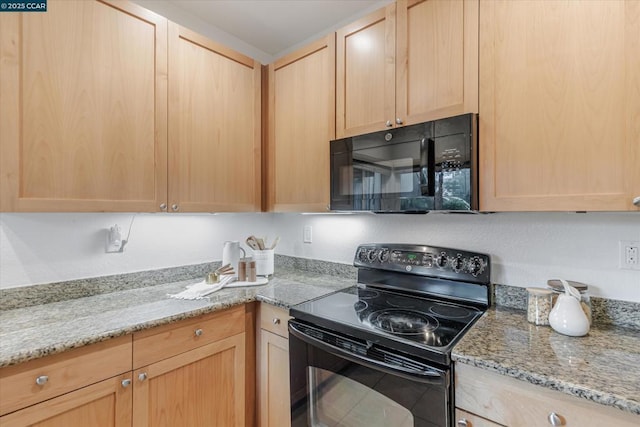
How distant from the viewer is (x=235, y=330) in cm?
154

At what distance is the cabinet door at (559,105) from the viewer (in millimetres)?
930

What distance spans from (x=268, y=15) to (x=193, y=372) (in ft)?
6.93

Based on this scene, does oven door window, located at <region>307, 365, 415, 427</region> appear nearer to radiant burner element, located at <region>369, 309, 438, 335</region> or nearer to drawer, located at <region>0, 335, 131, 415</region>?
radiant burner element, located at <region>369, 309, 438, 335</region>

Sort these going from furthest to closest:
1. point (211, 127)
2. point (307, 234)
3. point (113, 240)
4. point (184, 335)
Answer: point (307, 234)
point (211, 127)
point (113, 240)
point (184, 335)

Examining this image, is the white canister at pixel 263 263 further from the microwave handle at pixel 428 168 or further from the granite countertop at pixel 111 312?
the microwave handle at pixel 428 168

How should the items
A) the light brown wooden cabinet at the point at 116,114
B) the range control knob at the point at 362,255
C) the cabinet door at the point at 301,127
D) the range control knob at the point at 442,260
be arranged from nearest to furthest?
the light brown wooden cabinet at the point at 116,114, the range control knob at the point at 442,260, the cabinet door at the point at 301,127, the range control knob at the point at 362,255

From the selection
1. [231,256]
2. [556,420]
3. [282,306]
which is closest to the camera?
[556,420]

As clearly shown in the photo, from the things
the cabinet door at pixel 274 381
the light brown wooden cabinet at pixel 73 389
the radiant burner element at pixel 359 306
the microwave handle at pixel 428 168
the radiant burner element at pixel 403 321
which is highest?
the microwave handle at pixel 428 168

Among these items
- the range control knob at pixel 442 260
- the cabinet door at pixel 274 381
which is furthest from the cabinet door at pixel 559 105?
the cabinet door at pixel 274 381

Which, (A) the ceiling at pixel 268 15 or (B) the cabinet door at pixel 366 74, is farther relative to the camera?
(A) the ceiling at pixel 268 15

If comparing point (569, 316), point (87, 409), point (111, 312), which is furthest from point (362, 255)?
point (87, 409)

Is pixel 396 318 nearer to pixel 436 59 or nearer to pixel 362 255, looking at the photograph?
pixel 362 255

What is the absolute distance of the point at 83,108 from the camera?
50.6 inches

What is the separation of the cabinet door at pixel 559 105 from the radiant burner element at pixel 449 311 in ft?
1.62
